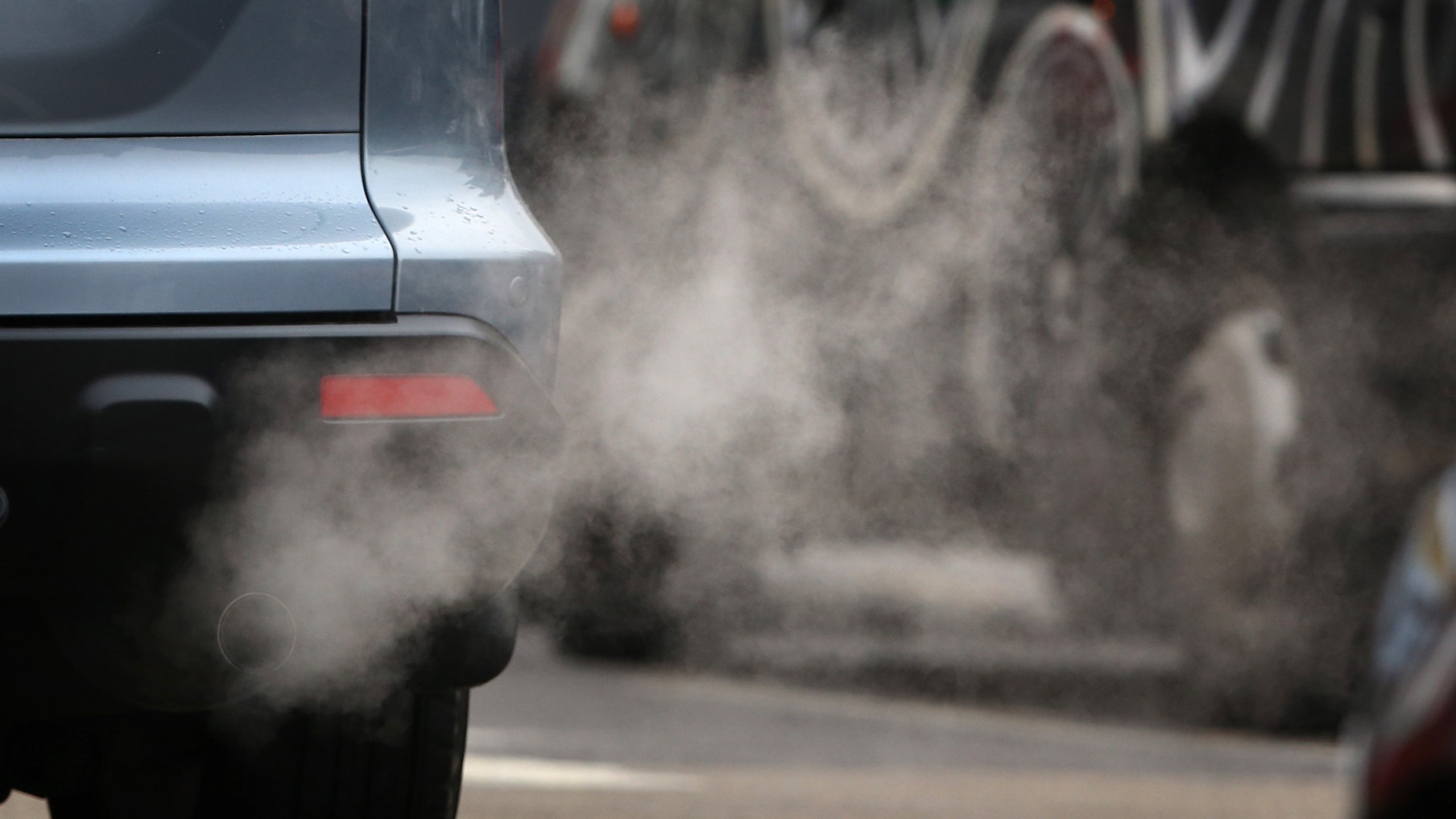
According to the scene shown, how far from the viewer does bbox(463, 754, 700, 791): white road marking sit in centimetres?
439

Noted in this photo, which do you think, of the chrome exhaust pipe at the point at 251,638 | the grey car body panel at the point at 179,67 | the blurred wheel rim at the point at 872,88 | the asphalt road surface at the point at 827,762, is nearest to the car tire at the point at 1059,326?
the blurred wheel rim at the point at 872,88

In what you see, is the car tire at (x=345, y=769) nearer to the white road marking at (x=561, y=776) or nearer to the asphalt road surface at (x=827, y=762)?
the asphalt road surface at (x=827, y=762)

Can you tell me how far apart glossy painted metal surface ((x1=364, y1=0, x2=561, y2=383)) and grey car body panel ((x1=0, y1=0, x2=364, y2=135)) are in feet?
0.14

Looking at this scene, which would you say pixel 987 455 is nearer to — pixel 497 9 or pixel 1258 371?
pixel 1258 371

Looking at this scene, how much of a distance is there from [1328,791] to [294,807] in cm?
289

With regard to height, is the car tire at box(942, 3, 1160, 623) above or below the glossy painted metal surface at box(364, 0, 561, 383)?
below

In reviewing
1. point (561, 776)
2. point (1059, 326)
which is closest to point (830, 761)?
point (561, 776)

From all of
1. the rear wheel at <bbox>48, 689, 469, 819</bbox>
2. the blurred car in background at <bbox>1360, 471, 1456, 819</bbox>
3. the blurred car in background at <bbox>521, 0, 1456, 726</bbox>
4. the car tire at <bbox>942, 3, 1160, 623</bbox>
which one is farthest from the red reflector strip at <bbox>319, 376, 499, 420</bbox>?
the car tire at <bbox>942, 3, 1160, 623</bbox>

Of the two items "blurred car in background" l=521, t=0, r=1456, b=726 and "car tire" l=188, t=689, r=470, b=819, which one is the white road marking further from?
"blurred car in background" l=521, t=0, r=1456, b=726

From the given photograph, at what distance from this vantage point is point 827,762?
16.1 feet

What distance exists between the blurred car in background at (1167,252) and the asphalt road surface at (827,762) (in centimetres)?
63

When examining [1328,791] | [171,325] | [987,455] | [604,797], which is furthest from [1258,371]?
[171,325]

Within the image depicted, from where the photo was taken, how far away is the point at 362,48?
85.2 inches

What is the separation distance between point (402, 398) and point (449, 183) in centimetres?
26
